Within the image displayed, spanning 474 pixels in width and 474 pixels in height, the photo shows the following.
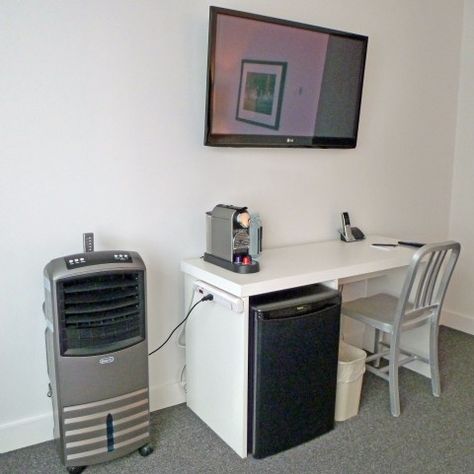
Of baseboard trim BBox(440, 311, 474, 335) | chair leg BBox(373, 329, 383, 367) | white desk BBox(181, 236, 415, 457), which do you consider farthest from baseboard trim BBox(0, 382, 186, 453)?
baseboard trim BBox(440, 311, 474, 335)

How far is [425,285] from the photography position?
7.88 ft

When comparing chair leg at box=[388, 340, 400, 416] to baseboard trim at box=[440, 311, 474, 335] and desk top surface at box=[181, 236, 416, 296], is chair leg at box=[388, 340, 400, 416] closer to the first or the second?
desk top surface at box=[181, 236, 416, 296]

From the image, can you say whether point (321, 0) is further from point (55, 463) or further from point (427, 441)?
point (55, 463)

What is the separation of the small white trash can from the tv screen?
121 cm

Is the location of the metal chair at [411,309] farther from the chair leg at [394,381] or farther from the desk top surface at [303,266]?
the desk top surface at [303,266]

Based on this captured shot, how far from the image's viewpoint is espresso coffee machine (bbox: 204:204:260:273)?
209 centimetres

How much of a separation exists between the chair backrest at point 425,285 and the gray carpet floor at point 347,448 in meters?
0.47

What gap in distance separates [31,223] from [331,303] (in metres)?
1.37

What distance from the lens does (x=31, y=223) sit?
199cm

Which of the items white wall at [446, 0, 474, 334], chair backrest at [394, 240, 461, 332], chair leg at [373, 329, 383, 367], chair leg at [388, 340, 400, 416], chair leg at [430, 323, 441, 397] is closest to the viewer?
chair backrest at [394, 240, 461, 332]

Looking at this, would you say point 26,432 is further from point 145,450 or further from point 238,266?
point 238,266

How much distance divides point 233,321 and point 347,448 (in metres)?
0.81

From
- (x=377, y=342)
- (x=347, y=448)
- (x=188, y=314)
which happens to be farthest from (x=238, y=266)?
(x=377, y=342)

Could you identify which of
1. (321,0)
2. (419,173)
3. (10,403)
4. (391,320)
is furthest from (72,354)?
(419,173)
